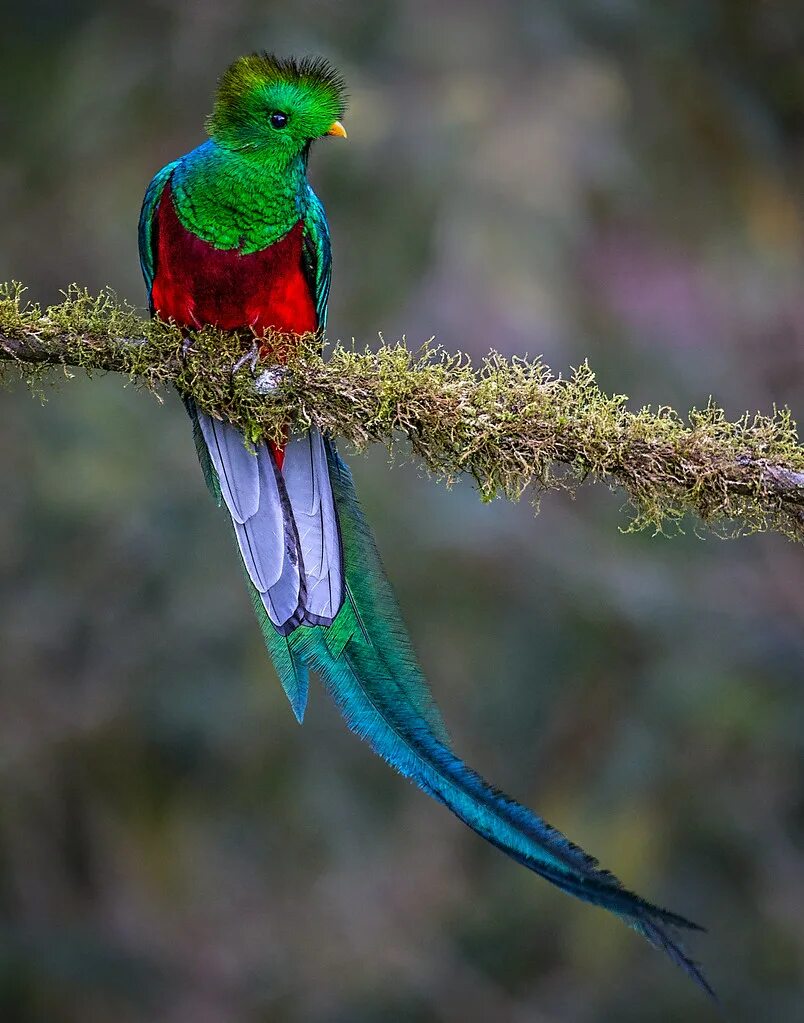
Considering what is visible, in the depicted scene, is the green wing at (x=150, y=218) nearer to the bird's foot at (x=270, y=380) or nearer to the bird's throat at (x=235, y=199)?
the bird's throat at (x=235, y=199)

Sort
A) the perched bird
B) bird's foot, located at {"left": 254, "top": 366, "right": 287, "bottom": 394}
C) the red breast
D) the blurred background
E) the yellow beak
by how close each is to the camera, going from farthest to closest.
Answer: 1. the blurred background
2. the yellow beak
3. the red breast
4. bird's foot, located at {"left": 254, "top": 366, "right": 287, "bottom": 394}
5. the perched bird

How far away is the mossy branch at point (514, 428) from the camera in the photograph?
244 cm

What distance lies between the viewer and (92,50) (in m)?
4.44

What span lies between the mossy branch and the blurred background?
166 centimetres

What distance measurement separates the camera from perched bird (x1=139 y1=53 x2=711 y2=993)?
7.94ft

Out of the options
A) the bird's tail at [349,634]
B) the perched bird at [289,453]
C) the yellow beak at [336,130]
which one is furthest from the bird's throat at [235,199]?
the bird's tail at [349,634]

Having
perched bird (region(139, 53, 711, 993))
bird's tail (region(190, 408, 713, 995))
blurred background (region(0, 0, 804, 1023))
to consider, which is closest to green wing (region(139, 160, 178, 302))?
perched bird (region(139, 53, 711, 993))

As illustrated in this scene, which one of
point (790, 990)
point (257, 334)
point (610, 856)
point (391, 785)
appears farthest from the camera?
point (391, 785)

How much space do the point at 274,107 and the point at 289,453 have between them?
2.64ft

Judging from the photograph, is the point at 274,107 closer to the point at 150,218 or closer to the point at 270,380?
the point at 150,218

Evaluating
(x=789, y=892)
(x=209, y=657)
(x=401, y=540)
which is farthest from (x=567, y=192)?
(x=789, y=892)

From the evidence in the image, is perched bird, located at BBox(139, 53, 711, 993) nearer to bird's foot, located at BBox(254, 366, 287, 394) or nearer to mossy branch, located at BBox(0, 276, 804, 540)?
bird's foot, located at BBox(254, 366, 287, 394)

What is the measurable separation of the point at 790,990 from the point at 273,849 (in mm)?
1966

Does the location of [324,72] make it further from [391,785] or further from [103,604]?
[391,785]
